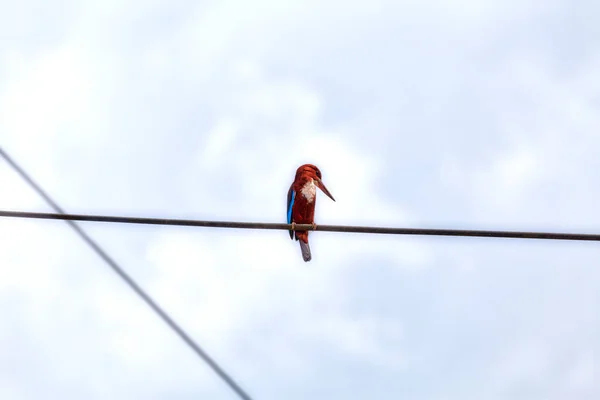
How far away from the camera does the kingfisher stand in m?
8.18

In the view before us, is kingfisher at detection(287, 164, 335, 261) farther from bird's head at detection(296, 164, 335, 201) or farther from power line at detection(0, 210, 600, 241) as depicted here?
power line at detection(0, 210, 600, 241)

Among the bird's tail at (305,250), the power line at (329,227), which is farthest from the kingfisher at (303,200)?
the power line at (329,227)

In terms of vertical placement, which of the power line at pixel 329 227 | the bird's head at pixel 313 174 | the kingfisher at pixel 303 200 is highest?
the bird's head at pixel 313 174

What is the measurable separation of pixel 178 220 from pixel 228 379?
1.39 m

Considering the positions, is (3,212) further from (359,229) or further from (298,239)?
(298,239)

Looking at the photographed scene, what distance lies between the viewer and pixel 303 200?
8297 millimetres

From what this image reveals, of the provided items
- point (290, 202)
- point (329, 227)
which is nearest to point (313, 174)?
point (290, 202)

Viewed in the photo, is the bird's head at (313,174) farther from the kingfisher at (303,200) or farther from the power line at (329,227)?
the power line at (329,227)

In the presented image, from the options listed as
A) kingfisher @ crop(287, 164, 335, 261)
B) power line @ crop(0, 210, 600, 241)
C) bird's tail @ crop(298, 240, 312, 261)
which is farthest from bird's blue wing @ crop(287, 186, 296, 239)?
power line @ crop(0, 210, 600, 241)

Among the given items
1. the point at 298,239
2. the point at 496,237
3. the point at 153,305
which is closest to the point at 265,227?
the point at 153,305

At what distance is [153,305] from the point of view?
3.98m

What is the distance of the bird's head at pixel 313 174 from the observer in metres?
8.55

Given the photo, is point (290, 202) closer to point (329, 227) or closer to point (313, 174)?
point (313, 174)

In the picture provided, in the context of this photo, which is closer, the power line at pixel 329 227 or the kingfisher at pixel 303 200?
the power line at pixel 329 227
